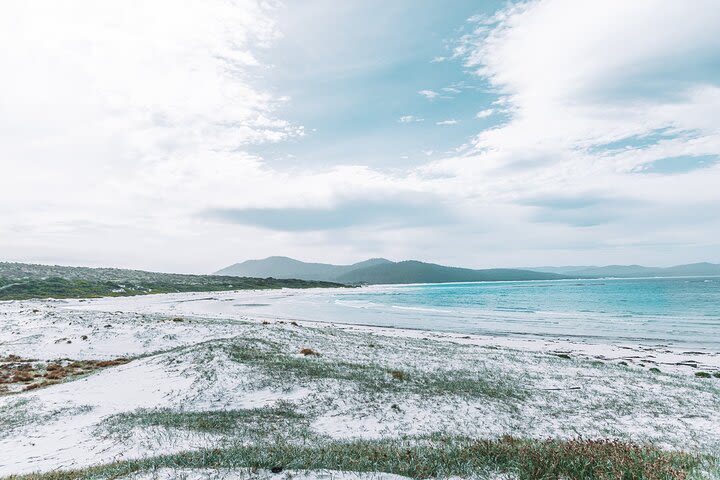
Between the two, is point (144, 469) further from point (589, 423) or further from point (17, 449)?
point (589, 423)

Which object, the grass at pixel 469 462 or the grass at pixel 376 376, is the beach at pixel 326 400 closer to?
the grass at pixel 376 376

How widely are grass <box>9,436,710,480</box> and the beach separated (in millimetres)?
1983

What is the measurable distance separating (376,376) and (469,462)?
1185cm

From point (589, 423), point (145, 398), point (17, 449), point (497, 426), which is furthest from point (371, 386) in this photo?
point (17, 449)

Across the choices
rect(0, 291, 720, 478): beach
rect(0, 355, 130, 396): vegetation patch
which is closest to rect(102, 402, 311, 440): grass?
rect(0, 291, 720, 478): beach

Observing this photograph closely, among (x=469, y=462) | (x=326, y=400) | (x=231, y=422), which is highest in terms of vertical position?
(x=469, y=462)

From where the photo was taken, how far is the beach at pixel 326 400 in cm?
1202

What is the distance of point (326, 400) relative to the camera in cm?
1577

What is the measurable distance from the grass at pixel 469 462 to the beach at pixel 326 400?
1.98 meters

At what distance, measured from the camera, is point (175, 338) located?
98.4 ft

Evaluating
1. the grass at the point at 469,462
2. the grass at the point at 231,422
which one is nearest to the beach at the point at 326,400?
the grass at the point at 231,422

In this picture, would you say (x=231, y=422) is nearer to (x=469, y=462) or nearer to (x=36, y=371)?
(x=469, y=462)

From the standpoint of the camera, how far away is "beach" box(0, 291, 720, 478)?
12.0 m

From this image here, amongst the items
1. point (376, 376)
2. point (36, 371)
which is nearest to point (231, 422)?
point (376, 376)
